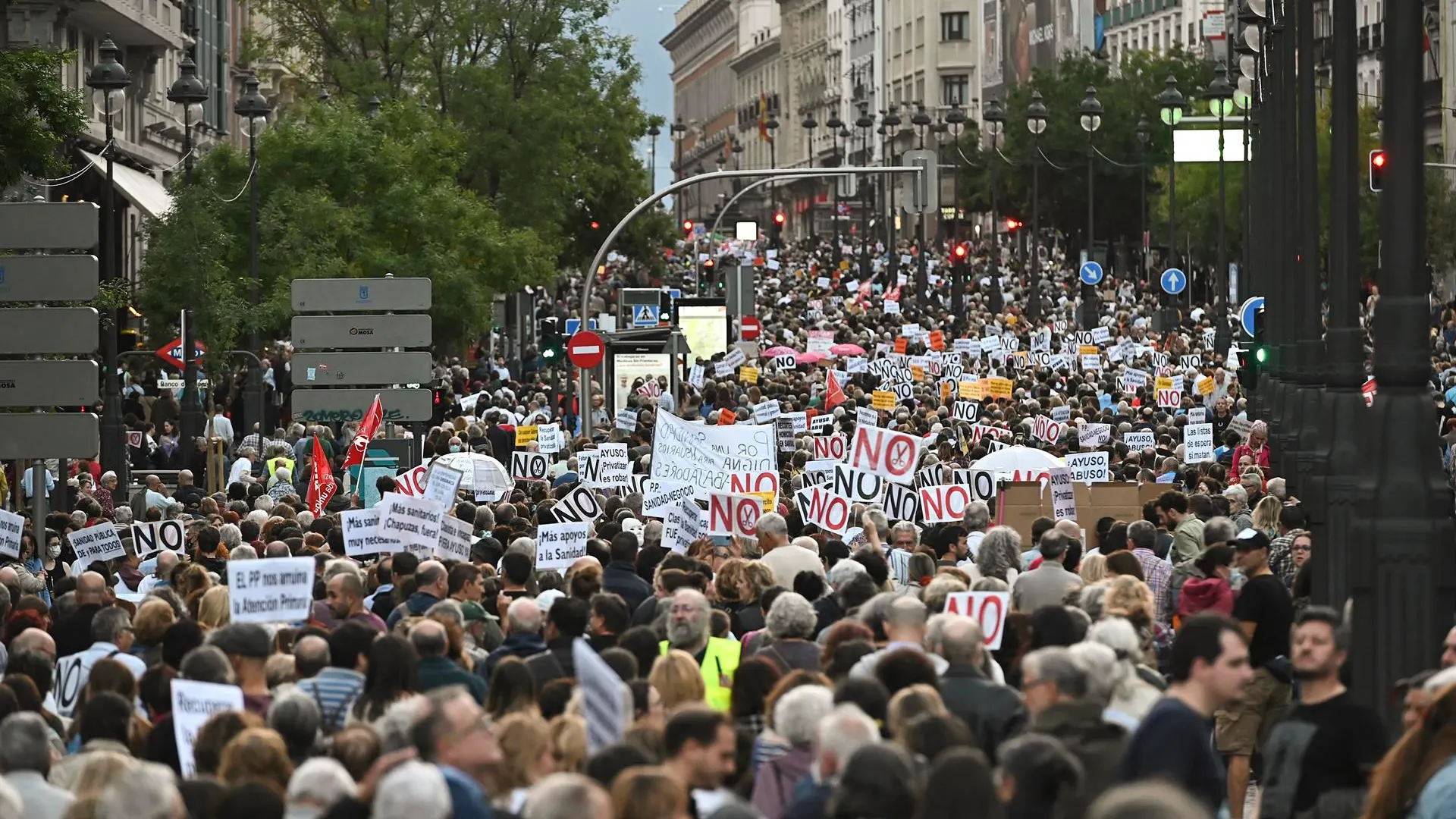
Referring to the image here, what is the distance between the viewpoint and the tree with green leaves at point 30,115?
81.6 feet

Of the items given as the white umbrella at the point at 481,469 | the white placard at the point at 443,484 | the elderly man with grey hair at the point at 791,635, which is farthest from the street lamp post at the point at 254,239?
the elderly man with grey hair at the point at 791,635

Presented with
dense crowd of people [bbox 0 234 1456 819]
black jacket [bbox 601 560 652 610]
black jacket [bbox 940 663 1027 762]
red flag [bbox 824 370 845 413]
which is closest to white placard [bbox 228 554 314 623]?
dense crowd of people [bbox 0 234 1456 819]

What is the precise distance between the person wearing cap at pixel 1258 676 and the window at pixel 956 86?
153979mm

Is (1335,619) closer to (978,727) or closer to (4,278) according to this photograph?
(978,727)

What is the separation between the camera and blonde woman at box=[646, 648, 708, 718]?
9719 mm

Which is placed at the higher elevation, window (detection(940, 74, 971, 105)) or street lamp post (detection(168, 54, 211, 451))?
window (detection(940, 74, 971, 105))

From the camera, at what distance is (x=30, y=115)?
25.3m

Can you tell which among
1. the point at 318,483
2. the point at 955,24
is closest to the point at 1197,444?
the point at 318,483

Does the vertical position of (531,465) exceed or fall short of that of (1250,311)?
it falls short

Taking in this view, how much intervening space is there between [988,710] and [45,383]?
489 inches

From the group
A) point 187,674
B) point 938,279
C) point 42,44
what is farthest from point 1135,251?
point 187,674

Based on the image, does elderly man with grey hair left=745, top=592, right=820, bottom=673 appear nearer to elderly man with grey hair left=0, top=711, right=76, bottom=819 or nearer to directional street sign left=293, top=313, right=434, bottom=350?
elderly man with grey hair left=0, top=711, right=76, bottom=819

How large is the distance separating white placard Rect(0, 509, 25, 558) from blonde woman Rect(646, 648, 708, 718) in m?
9.39

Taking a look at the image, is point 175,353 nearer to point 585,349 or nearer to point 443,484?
point 585,349
